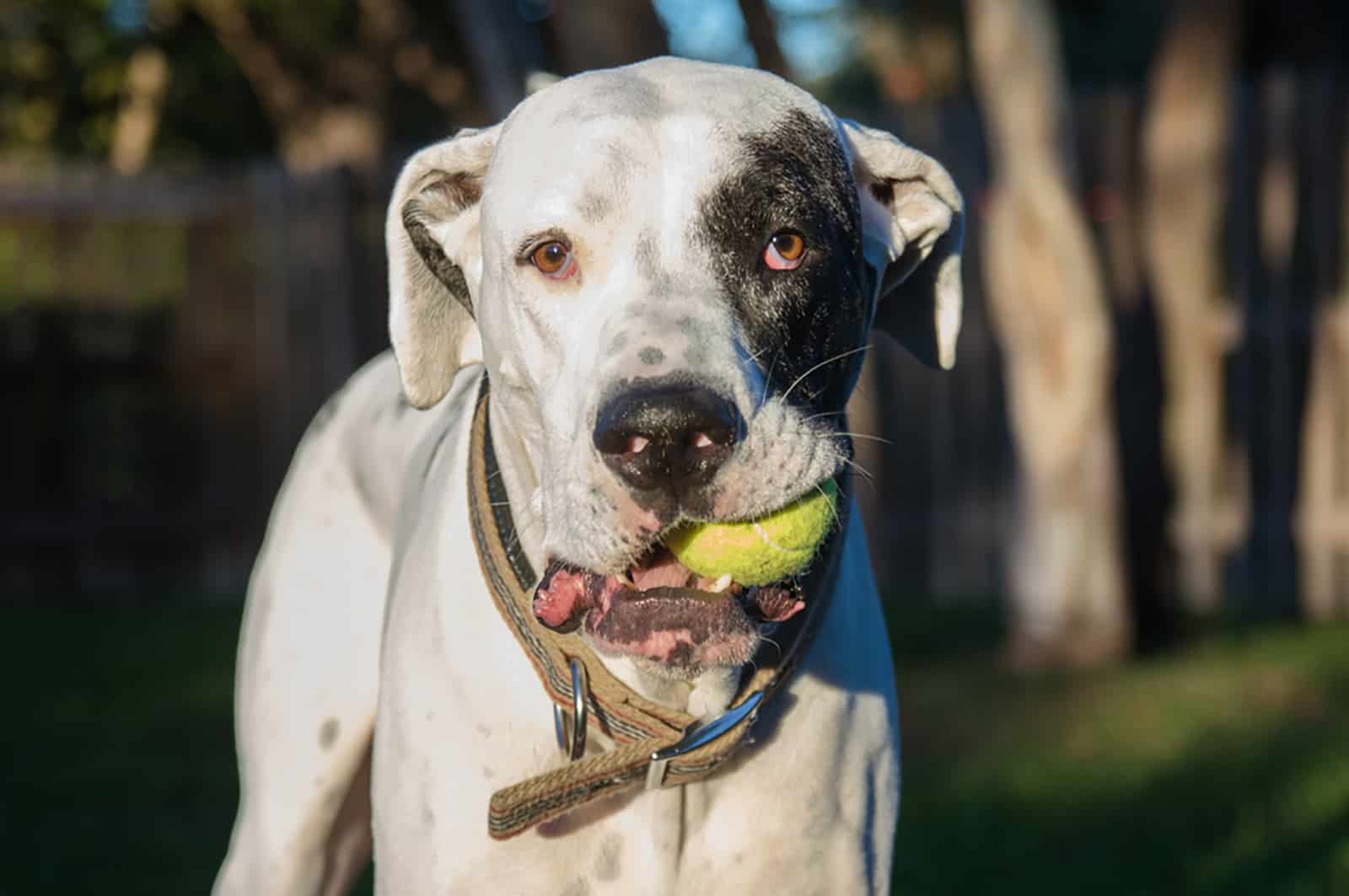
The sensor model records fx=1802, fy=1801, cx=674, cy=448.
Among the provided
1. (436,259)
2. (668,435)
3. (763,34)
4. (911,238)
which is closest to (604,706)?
(668,435)

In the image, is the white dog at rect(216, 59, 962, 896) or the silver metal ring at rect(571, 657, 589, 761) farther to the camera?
the silver metal ring at rect(571, 657, 589, 761)

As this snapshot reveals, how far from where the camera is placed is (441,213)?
10.4 feet

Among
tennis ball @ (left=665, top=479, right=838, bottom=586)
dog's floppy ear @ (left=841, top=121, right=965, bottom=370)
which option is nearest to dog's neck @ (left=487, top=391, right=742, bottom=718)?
tennis ball @ (left=665, top=479, right=838, bottom=586)

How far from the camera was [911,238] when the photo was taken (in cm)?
321

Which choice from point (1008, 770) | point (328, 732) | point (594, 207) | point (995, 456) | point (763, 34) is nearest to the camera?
point (594, 207)

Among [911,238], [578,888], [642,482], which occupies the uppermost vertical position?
[911,238]

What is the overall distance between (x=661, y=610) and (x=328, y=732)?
116 centimetres

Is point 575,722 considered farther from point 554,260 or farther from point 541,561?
point 554,260

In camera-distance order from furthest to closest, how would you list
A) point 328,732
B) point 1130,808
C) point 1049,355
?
point 1049,355, point 1130,808, point 328,732

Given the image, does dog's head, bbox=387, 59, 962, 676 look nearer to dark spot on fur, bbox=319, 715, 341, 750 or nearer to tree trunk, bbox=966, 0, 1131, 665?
dark spot on fur, bbox=319, 715, 341, 750

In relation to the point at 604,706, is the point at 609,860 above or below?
below

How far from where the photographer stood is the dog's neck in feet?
9.56

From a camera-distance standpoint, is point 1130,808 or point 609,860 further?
point 1130,808

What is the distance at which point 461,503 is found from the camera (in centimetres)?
318
